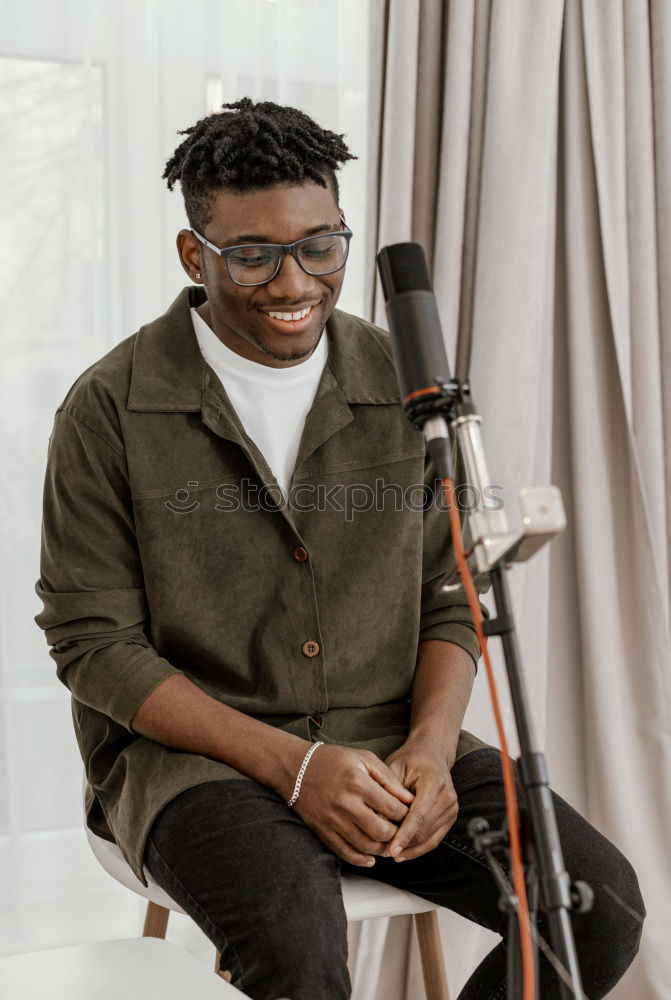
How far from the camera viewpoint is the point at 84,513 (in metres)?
1.33

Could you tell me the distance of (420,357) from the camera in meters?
0.74

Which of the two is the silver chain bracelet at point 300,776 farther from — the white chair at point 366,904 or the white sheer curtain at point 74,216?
the white sheer curtain at point 74,216

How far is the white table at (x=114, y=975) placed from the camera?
82 centimetres

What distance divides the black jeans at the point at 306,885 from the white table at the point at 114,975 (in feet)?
0.68

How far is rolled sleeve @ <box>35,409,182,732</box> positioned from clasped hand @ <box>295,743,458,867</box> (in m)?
0.23

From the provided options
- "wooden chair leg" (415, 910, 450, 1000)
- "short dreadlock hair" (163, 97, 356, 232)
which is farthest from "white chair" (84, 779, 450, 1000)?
"short dreadlock hair" (163, 97, 356, 232)

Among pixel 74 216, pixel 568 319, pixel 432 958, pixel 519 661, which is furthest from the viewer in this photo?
pixel 568 319

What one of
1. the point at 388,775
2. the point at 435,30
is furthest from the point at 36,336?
the point at 388,775

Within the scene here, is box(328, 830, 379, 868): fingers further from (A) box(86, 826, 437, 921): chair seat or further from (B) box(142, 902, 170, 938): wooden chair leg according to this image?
(B) box(142, 902, 170, 938): wooden chair leg

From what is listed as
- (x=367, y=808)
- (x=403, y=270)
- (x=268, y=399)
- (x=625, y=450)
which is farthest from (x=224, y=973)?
(x=625, y=450)

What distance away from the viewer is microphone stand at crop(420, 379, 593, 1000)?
2.20 feet

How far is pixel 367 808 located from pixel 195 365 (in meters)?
0.60

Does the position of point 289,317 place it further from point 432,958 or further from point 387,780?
point 432,958

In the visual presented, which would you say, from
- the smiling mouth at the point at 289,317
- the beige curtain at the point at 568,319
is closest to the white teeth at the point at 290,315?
the smiling mouth at the point at 289,317
